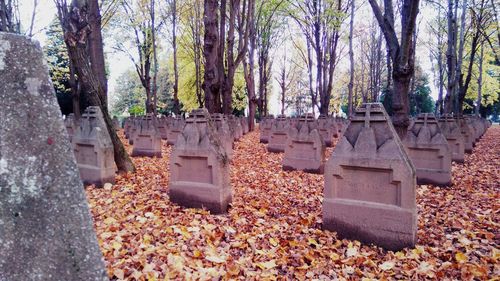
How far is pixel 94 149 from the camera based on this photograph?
7000 mm

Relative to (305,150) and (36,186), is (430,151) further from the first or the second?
(36,186)

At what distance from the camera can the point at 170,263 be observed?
366cm

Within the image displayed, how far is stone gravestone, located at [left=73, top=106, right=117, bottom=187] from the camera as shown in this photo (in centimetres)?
691

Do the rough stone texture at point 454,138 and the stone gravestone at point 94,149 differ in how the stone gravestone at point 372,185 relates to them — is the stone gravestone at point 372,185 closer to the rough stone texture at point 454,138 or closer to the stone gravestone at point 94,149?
the stone gravestone at point 94,149

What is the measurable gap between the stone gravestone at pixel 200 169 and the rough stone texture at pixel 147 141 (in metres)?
5.84

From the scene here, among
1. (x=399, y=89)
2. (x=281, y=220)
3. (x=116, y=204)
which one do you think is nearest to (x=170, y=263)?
(x=281, y=220)

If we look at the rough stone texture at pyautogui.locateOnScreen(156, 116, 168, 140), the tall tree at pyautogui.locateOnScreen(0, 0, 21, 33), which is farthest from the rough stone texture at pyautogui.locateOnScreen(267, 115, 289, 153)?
the tall tree at pyautogui.locateOnScreen(0, 0, 21, 33)

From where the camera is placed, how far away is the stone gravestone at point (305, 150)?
9.16 meters

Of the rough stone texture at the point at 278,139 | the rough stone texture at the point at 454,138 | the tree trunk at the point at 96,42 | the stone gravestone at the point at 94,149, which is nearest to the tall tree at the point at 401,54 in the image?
the rough stone texture at the point at 454,138

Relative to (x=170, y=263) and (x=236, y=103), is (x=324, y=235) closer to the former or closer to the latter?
(x=170, y=263)

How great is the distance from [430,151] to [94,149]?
779cm

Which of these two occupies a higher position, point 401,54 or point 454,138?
point 401,54

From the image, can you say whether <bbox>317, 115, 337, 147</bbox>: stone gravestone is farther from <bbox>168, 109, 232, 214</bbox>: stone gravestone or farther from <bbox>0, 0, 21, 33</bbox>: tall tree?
<bbox>0, 0, 21, 33</bbox>: tall tree

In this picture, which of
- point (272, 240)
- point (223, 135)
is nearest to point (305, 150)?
point (223, 135)
